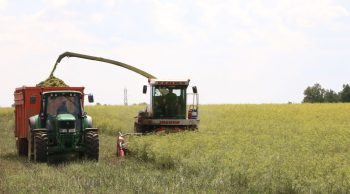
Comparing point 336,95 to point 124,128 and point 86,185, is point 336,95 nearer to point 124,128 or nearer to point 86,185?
point 124,128

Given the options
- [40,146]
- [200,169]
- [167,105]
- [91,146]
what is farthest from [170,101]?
[200,169]

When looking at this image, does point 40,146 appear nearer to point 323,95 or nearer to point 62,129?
point 62,129

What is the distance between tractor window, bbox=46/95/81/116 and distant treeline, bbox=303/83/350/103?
3057 inches

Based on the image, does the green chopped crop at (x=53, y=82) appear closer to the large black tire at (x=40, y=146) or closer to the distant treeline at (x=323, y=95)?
the large black tire at (x=40, y=146)

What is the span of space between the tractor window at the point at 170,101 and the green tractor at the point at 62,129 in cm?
611

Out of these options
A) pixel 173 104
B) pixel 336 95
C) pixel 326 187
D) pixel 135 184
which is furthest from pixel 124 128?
pixel 336 95

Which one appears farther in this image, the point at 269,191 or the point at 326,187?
the point at 269,191

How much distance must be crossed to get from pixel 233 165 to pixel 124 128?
17333 millimetres

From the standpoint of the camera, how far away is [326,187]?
27.0 feet

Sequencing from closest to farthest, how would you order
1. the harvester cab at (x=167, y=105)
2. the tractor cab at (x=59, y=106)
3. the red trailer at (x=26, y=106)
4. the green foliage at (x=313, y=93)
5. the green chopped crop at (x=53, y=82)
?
1. the tractor cab at (x=59, y=106)
2. the red trailer at (x=26, y=106)
3. the green chopped crop at (x=53, y=82)
4. the harvester cab at (x=167, y=105)
5. the green foliage at (x=313, y=93)

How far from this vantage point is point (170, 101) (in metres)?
21.5

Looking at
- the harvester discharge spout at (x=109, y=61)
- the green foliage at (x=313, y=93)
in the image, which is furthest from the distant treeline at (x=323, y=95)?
the harvester discharge spout at (x=109, y=61)

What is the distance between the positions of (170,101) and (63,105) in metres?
6.93

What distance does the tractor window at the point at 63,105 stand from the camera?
15219 millimetres
